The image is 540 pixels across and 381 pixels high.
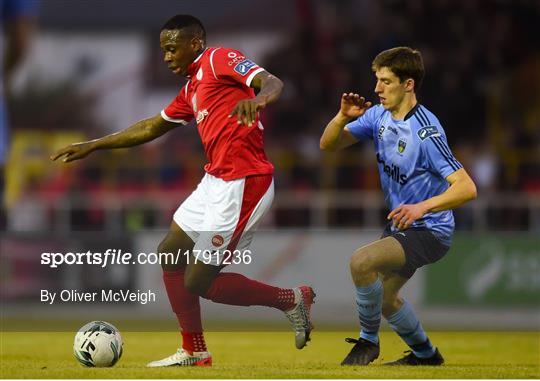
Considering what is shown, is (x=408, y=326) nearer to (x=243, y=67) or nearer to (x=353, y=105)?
(x=353, y=105)

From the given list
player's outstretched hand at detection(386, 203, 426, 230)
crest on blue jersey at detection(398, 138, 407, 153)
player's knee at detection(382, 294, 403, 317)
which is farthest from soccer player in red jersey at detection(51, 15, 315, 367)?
player's outstretched hand at detection(386, 203, 426, 230)

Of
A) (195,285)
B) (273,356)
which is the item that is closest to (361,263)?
(195,285)

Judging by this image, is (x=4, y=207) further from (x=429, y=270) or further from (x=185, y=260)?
(x=185, y=260)

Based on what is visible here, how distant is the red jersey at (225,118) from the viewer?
805 cm

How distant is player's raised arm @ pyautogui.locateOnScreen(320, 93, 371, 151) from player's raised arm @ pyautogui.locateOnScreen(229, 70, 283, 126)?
53 centimetres

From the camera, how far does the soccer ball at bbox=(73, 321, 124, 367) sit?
316 inches

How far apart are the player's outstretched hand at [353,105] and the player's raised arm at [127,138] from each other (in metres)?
1.23

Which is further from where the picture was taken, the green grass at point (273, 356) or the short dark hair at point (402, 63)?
the short dark hair at point (402, 63)

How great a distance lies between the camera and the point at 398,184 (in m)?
8.05

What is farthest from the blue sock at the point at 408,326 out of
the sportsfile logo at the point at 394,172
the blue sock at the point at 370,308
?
the sportsfile logo at the point at 394,172

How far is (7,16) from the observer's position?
65.3 feet

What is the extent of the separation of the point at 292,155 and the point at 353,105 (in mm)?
10346

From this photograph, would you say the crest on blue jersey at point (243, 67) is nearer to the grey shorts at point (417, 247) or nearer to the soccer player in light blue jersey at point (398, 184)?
the soccer player in light blue jersey at point (398, 184)

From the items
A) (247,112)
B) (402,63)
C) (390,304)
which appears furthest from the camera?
(390,304)
